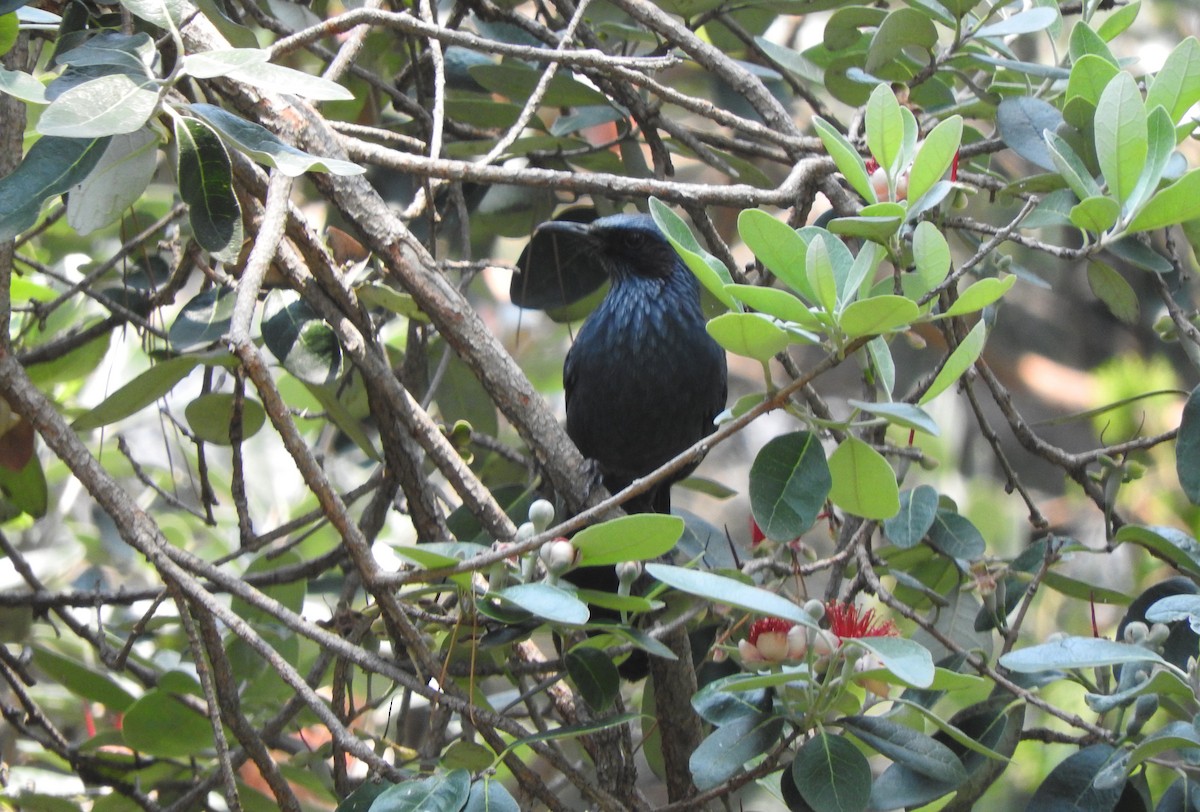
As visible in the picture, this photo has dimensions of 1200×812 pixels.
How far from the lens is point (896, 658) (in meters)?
1.47

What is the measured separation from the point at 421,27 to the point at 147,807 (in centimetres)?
162

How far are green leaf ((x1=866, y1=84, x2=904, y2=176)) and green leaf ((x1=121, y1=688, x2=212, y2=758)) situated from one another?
1.76 metres

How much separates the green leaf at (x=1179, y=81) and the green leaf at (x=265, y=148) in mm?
1288

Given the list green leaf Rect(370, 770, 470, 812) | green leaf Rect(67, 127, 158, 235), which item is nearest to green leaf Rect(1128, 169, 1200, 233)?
green leaf Rect(370, 770, 470, 812)

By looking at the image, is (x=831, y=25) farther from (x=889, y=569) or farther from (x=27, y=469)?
(x=27, y=469)

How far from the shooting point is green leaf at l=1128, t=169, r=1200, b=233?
5.27ft

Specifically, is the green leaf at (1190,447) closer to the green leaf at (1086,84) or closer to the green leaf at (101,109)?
the green leaf at (1086,84)

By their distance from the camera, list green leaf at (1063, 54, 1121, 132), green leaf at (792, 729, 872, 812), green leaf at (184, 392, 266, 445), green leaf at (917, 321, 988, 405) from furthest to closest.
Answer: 1. green leaf at (184, 392, 266, 445)
2. green leaf at (1063, 54, 1121, 132)
3. green leaf at (792, 729, 872, 812)
4. green leaf at (917, 321, 988, 405)

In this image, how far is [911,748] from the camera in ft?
5.99

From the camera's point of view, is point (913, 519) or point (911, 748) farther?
point (913, 519)

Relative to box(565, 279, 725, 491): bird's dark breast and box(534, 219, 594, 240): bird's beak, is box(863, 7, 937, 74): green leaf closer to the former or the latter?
box(534, 219, 594, 240): bird's beak

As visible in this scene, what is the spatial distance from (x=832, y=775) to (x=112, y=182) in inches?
58.5

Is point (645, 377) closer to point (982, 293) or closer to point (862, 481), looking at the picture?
point (862, 481)

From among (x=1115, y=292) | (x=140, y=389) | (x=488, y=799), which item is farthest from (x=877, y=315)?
(x=140, y=389)
